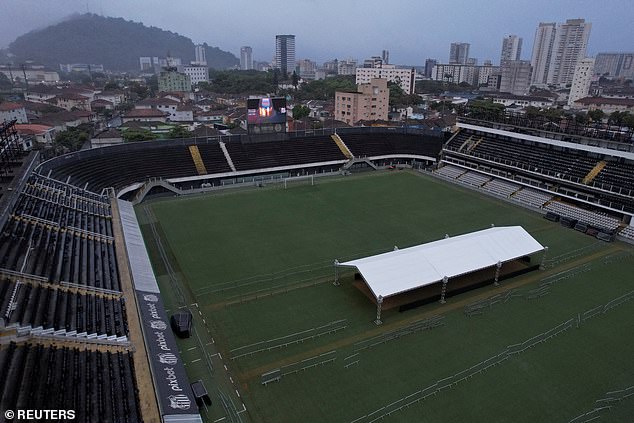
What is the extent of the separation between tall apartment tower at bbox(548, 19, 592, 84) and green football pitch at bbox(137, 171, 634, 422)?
193795 millimetres

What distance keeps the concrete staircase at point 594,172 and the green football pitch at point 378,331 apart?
759 cm

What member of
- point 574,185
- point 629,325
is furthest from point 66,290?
point 574,185

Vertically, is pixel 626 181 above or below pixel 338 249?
above

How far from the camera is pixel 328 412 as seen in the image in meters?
13.3

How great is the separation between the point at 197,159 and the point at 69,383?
32.4 m

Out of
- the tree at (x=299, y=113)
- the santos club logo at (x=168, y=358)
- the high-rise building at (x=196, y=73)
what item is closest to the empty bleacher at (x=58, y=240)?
the santos club logo at (x=168, y=358)

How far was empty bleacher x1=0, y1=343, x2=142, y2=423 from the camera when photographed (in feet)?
35.4

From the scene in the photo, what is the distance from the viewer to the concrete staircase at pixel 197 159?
40.5m

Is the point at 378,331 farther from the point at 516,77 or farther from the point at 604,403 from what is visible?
the point at 516,77

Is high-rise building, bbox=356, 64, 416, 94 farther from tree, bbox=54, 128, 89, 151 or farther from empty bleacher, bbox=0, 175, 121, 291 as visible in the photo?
empty bleacher, bbox=0, 175, 121, 291

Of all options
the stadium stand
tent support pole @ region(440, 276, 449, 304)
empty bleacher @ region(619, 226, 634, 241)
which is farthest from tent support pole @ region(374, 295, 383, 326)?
the stadium stand

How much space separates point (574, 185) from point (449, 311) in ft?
78.4

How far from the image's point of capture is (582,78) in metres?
127

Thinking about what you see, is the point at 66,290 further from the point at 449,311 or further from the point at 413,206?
the point at 413,206
